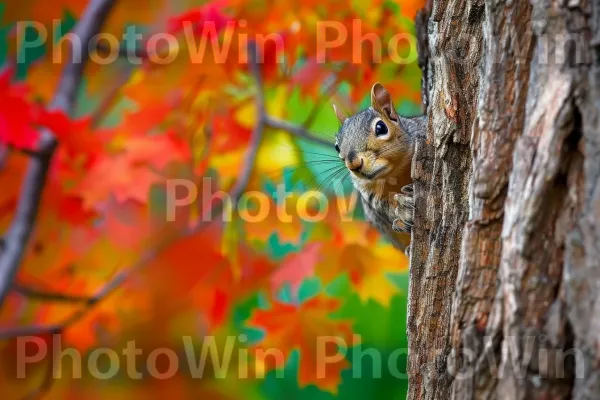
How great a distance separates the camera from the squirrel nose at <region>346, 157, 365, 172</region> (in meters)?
2.29

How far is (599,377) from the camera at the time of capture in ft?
4.37

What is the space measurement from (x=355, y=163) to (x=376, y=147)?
3.9 inches

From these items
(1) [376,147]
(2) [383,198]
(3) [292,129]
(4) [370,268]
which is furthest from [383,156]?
(3) [292,129]

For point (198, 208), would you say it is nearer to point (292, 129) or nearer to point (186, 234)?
point (186, 234)

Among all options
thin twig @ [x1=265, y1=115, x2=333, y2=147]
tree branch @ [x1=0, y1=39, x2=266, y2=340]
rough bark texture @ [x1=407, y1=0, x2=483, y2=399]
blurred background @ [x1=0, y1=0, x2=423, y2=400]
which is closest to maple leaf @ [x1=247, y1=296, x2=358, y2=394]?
blurred background @ [x1=0, y1=0, x2=423, y2=400]

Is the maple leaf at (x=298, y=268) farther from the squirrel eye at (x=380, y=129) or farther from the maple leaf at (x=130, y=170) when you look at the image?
the squirrel eye at (x=380, y=129)

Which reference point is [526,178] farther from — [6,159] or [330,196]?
[6,159]

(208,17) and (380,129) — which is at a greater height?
(208,17)

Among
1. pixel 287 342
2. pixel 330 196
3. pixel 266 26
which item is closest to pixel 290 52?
pixel 266 26

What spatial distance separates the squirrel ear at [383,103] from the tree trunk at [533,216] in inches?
33.2

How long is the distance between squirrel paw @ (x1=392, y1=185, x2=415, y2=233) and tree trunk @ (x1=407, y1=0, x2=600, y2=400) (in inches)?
24.9

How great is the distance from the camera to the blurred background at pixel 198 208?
9.66 ft

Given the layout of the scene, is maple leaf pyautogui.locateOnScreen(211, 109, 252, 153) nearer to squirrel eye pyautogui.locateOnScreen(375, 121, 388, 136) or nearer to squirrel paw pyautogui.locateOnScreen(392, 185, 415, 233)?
squirrel eye pyautogui.locateOnScreen(375, 121, 388, 136)

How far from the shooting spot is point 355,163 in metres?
2.29
